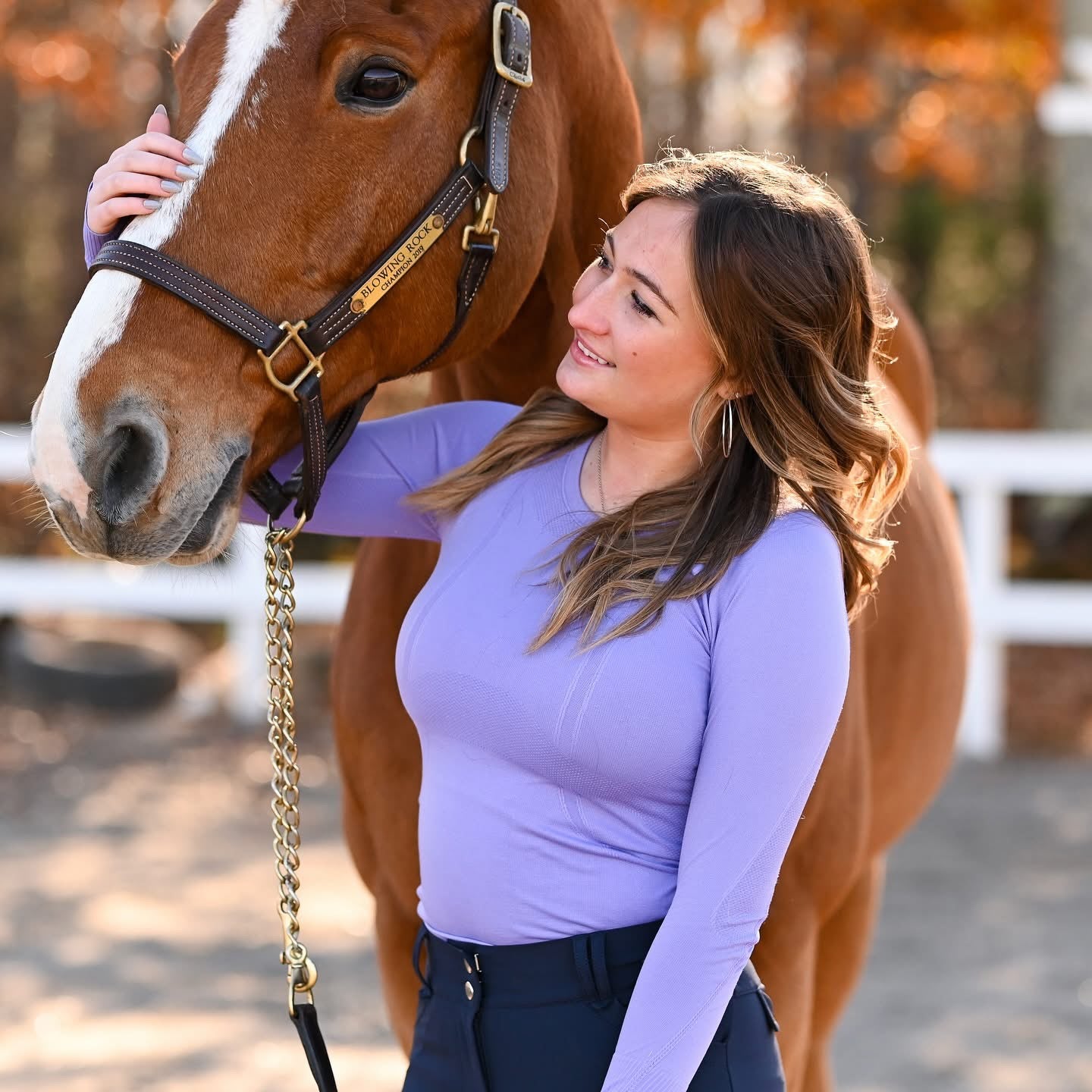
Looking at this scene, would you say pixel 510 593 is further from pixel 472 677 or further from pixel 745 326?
pixel 745 326

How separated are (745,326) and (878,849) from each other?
1.66 m

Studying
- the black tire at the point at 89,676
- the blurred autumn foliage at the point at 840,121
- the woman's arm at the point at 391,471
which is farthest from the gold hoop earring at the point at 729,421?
the blurred autumn foliage at the point at 840,121

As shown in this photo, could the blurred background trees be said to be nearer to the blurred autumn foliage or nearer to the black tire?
the blurred autumn foliage

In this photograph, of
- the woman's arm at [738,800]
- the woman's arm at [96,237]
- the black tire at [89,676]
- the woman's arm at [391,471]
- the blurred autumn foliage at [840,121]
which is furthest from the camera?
the blurred autumn foliage at [840,121]

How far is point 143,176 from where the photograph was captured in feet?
5.36

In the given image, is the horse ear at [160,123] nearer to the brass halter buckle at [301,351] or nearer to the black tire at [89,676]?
the brass halter buckle at [301,351]

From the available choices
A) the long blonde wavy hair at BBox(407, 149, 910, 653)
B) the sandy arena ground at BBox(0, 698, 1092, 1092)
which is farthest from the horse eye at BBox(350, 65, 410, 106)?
the sandy arena ground at BBox(0, 698, 1092, 1092)

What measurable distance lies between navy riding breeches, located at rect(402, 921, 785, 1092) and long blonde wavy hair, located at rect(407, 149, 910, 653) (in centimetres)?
35

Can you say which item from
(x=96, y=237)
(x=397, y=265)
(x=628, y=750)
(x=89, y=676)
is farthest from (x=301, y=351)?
(x=89, y=676)

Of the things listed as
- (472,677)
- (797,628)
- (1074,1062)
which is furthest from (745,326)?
(1074,1062)

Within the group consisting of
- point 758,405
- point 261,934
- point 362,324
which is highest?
point 362,324

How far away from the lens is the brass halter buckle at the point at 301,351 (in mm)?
1682

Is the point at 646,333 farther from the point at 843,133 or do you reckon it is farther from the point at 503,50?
the point at 843,133

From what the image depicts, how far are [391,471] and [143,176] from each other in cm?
53
